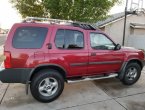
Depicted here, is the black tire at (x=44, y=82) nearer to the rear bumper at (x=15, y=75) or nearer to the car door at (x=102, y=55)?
the rear bumper at (x=15, y=75)

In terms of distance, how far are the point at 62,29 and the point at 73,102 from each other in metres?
1.90

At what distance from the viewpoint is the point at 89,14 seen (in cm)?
996

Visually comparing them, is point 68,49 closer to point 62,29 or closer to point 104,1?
point 62,29

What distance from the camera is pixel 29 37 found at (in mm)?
4293

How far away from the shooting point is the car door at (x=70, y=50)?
4.51m

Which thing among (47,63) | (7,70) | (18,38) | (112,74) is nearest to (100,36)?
(112,74)

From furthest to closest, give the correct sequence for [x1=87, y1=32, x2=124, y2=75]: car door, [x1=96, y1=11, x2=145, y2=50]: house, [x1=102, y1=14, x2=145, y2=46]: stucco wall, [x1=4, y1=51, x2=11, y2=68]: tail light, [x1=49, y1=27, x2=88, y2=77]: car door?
[x1=102, y1=14, x2=145, y2=46]: stucco wall → [x1=96, y1=11, x2=145, y2=50]: house → [x1=87, y1=32, x2=124, y2=75]: car door → [x1=49, y1=27, x2=88, y2=77]: car door → [x1=4, y1=51, x2=11, y2=68]: tail light

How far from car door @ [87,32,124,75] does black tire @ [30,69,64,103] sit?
3.33ft

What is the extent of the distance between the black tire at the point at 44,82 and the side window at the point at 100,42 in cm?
135

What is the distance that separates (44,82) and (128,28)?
16.2 m

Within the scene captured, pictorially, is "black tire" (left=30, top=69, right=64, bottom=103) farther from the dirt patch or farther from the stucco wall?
the stucco wall

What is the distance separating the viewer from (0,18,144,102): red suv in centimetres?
416

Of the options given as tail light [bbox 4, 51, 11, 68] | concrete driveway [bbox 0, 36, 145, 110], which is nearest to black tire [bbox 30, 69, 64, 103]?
concrete driveway [bbox 0, 36, 145, 110]

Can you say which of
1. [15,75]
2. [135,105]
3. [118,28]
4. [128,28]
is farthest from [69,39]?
[128,28]
